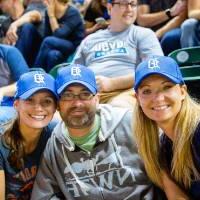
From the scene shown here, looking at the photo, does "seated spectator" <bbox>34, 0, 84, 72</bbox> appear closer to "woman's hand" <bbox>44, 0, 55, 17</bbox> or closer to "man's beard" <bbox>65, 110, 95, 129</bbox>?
"woman's hand" <bbox>44, 0, 55, 17</bbox>

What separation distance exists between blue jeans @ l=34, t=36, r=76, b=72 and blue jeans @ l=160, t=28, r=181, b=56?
1.01 m

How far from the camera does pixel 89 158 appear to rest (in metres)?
2.02

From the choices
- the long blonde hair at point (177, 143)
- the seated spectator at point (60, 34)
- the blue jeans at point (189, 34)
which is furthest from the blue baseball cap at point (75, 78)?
the seated spectator at point (60, 34)

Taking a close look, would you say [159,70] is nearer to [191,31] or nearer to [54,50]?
[191,31]

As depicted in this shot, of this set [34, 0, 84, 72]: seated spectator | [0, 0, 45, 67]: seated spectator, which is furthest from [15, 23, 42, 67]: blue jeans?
[34, 0, 84, 72]: seated spectator

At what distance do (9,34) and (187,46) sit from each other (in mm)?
1709

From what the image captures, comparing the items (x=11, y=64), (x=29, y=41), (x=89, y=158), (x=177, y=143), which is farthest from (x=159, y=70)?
(x=29, y=41)

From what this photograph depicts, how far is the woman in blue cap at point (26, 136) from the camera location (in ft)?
6.53

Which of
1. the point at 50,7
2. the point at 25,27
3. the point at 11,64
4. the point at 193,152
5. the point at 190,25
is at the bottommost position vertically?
the point at 193,152

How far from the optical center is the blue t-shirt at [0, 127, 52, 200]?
2.04 meters

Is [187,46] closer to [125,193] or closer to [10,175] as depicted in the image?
[125,193]

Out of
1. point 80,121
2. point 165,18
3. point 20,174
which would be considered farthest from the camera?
point 165,18

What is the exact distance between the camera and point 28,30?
13.1ft

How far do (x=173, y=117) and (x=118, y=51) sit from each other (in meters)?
1.06
